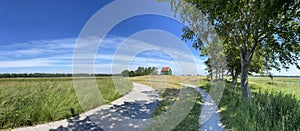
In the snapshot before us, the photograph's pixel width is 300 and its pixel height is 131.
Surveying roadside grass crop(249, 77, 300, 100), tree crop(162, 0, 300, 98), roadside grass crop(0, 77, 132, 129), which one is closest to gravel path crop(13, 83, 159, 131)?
roadside grass crop(0, 77, 132, 129)

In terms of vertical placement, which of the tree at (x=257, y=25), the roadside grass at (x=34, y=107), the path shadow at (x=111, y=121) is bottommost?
the path shadow at (x=111, y=121)


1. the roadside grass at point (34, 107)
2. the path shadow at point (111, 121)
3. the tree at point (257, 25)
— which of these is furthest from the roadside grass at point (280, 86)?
the roadside grass at point (34, 107)

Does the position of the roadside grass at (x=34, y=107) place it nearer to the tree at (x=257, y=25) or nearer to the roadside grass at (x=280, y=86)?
the tree at (x=257, y=25)

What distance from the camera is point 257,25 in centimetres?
543

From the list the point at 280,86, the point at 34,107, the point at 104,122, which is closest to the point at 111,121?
the point at 104,122

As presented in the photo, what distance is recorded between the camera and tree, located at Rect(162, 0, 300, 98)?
4500mm

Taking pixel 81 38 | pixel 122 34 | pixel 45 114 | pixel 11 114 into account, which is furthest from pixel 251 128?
pixel 122 34

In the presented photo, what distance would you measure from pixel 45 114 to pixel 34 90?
1655 mm

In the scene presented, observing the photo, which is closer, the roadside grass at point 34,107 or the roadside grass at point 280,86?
the roadside grass at point 34,107

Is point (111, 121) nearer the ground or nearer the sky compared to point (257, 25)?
nearer the ground

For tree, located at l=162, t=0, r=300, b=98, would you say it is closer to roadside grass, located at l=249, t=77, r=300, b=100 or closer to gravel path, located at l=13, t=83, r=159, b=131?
roadside grass, located at l=249, t=77, r=300, b=100

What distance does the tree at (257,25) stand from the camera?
450 centimetres

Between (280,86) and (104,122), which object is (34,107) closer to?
(104,122)

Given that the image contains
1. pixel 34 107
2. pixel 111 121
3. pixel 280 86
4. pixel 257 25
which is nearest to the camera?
pixel 34 107
